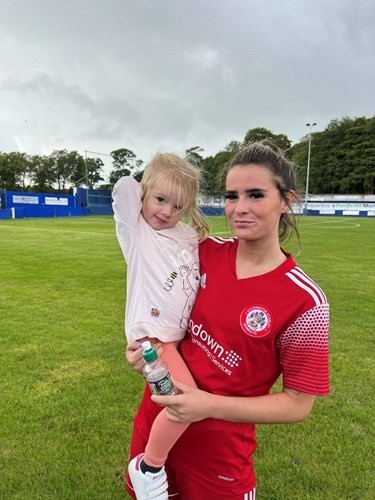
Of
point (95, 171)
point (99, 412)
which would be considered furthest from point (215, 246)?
point (95, 171)

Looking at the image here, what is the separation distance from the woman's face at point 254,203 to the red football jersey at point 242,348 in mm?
158

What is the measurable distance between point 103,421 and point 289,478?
173cm

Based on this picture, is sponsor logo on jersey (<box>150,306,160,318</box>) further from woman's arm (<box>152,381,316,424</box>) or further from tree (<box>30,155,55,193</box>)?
tree (<box>30,155,55,193</box>)

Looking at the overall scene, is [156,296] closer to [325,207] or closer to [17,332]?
[17,332]

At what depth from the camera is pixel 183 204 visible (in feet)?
6.97

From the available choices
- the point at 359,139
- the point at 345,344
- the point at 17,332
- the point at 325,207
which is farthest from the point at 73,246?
the point at 359,139

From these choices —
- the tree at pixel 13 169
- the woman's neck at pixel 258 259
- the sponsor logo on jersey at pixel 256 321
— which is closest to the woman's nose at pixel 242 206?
the woman's neck at pixel 258 259

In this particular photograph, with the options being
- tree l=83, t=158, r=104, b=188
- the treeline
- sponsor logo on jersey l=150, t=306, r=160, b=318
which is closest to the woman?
sponsor logo on jersey l=150, t=306, r=160, b=318

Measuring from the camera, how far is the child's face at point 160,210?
2000 mm

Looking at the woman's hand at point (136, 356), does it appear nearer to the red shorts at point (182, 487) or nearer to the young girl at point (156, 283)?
the young girl at point (156, 283)

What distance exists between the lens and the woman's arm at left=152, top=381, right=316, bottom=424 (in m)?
1.34

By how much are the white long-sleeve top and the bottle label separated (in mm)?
358

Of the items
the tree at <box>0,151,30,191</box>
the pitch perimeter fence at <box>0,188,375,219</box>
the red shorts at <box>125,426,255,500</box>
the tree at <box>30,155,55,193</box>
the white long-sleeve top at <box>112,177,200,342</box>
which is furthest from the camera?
the tree at <box>30,155,55,193</box>

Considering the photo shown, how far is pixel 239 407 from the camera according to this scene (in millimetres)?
1362
